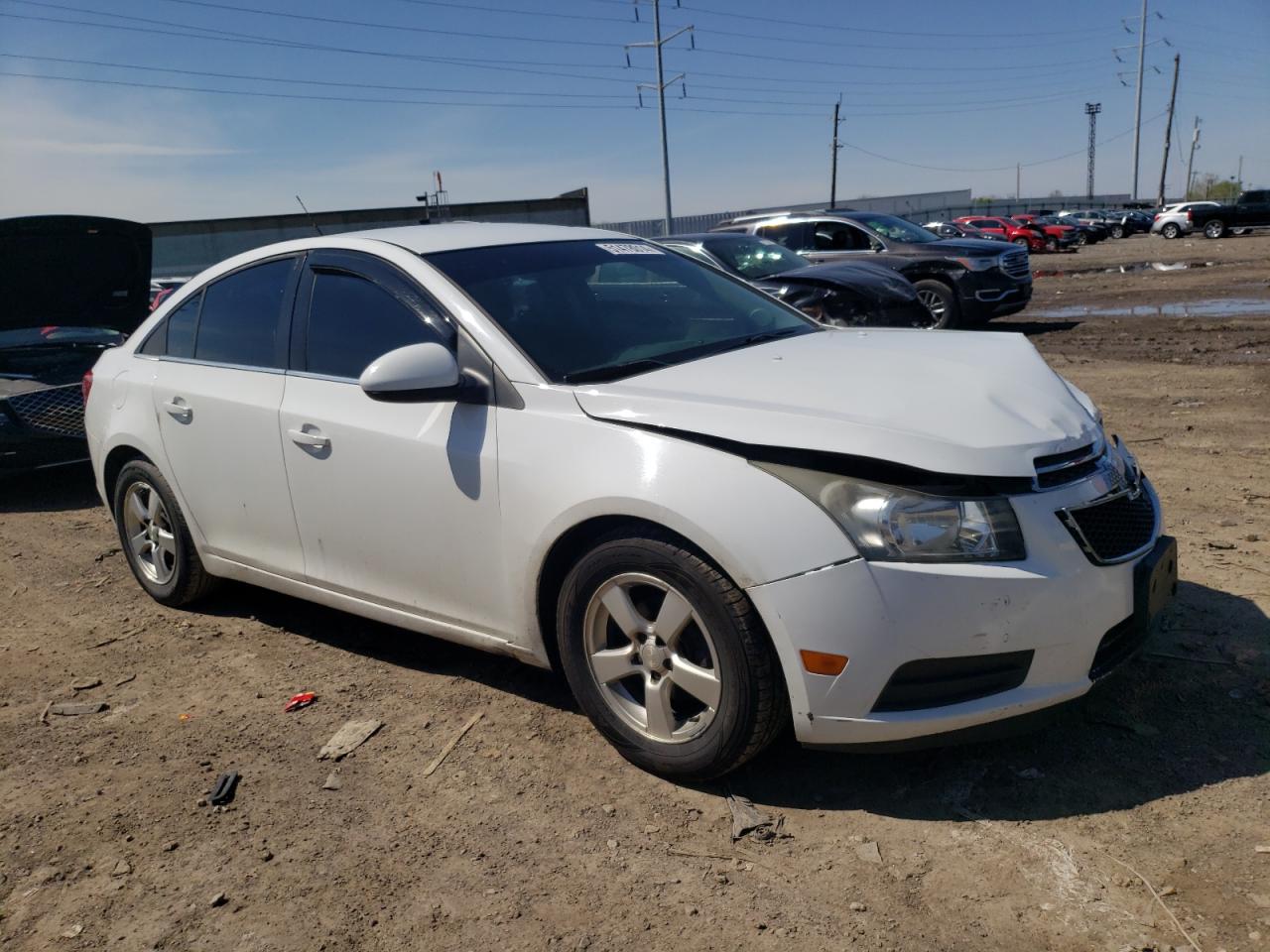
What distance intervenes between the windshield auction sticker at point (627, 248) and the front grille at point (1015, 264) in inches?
390

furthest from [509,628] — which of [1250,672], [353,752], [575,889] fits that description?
[1250,672]

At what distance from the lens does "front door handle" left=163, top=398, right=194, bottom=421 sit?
4.46m

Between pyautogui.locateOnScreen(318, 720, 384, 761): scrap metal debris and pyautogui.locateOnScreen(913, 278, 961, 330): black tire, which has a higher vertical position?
pyautogui.locateOnScreen(913, 278, 961, 330): black tire

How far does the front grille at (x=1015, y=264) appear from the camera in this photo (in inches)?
527

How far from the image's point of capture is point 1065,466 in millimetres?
2838

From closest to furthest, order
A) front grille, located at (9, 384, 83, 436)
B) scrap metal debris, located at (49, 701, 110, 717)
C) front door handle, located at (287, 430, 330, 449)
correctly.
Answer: front door handle, located at (287, 430, 330, 449) → scrap metal debris, located at (49, 701, 110, 717) → front grille, located at (9, 384, 83, 436)

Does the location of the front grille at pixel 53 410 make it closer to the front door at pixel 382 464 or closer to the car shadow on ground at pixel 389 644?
the car shadow on ground at pixel 389 644

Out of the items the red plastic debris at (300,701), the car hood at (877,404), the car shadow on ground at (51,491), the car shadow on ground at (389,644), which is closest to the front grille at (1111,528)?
the car hood at (877,404)

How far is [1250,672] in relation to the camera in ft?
11.5

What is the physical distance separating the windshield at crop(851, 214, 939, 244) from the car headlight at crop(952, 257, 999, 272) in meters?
0.70

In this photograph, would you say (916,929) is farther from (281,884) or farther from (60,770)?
(60,770)

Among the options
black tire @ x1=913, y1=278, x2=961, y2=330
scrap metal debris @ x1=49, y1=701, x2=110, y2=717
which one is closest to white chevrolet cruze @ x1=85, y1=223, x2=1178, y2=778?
scrap metal debris @ x1=49, y1=701, x2=110, y2=717

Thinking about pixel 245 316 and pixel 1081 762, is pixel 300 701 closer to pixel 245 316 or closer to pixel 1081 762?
pixel 245 316

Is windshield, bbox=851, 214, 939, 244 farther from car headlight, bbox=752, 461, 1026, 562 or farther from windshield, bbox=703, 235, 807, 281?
car headlight, bbox=752, 461, 1026, 562
